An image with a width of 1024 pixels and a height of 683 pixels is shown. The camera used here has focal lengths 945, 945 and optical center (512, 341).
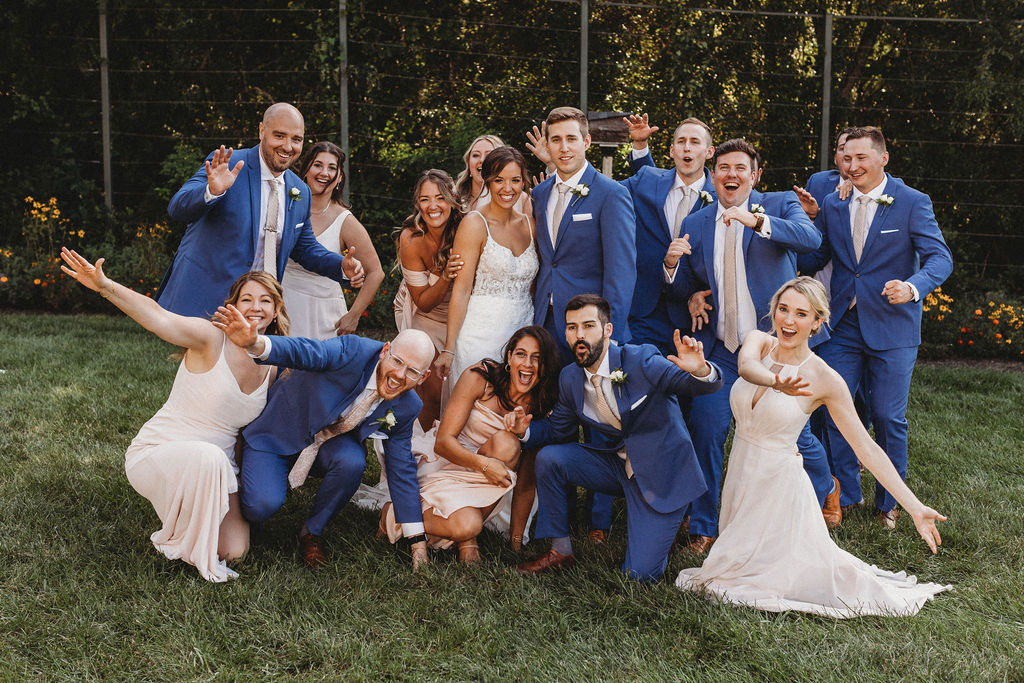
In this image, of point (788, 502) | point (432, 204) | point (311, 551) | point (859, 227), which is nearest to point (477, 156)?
point (432, 204)

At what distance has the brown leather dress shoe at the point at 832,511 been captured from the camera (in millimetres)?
5004

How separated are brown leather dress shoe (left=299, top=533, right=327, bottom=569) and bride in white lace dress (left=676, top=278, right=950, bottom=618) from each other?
1617 mm

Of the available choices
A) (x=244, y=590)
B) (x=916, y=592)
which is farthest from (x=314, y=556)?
(x=916, y=592)

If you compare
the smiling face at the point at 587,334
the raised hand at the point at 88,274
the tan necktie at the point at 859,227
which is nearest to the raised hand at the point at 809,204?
the tan necktie at the point at 859,227

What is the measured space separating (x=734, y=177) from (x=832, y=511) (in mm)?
1866

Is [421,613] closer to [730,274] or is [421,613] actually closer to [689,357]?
[689,357]

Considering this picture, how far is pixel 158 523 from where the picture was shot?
4668 mm

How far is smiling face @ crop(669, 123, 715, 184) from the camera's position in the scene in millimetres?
5000

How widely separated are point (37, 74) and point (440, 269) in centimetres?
874

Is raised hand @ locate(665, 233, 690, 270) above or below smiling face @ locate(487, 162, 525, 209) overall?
below

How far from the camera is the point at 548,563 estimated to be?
4.34 meters

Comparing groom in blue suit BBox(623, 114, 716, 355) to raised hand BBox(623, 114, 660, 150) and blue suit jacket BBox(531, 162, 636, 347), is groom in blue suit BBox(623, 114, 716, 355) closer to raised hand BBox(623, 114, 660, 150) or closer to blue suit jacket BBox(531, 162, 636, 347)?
raised hand BBox(623, 114, 660, 150)

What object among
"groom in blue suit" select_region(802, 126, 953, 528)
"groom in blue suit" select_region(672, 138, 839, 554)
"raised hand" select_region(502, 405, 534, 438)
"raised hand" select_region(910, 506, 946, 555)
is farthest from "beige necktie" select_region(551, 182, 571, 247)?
"raised hand" select_region(910, 506, 946, 555)

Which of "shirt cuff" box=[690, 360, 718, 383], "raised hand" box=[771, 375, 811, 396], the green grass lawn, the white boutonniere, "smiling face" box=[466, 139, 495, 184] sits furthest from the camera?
"smiling face" box=[466, 139, 495, 184]
